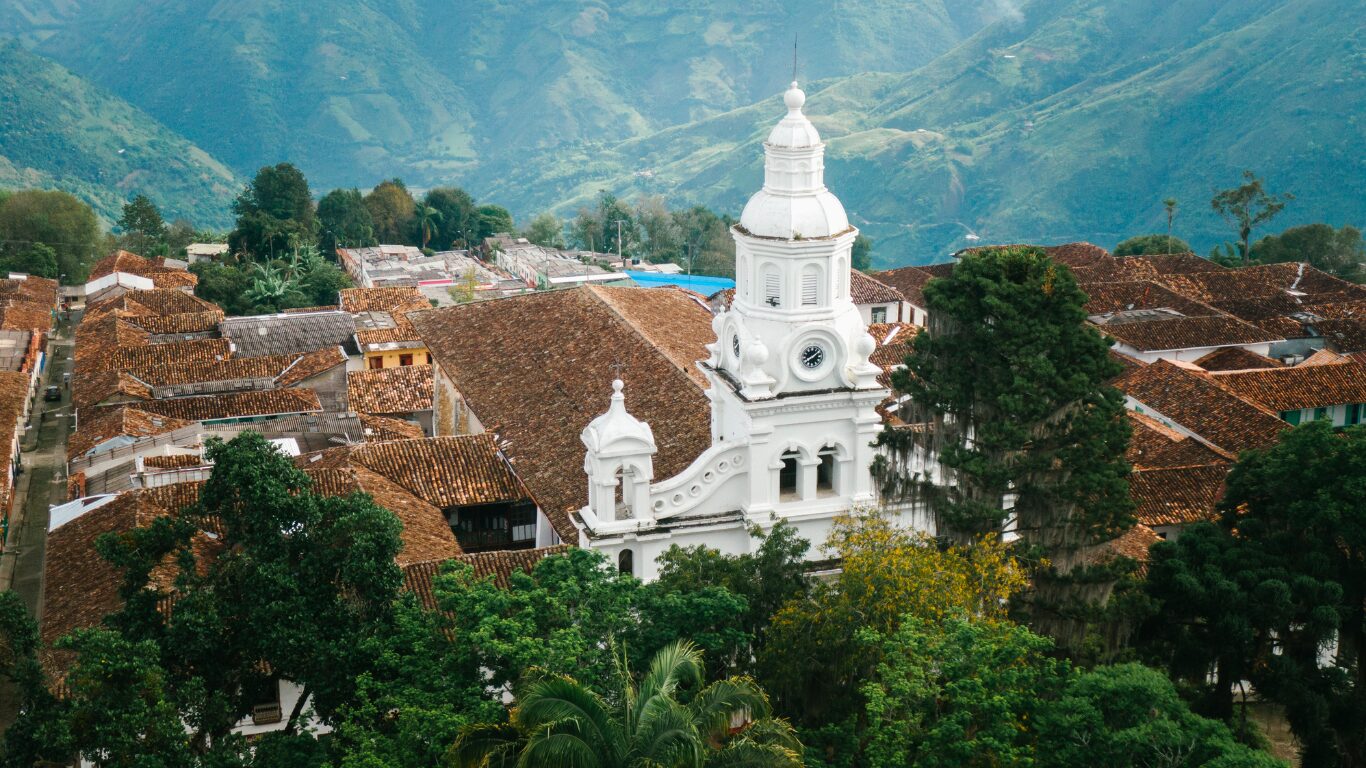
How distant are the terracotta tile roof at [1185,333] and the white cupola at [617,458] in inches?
1218

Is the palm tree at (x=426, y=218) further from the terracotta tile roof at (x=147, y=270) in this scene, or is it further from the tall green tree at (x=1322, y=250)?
the tall green tree at (x=1322, y=250)

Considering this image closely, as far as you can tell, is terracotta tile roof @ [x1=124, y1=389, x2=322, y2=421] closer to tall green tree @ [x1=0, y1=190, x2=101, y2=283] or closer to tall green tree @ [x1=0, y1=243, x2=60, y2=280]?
tall green tree @ [x1=0, y1=243, x2=60, y2=280]

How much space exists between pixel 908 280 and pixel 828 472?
4152cm

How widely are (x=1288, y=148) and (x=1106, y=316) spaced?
266 ft

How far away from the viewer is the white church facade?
2705 centimetres

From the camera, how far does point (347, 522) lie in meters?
22.8

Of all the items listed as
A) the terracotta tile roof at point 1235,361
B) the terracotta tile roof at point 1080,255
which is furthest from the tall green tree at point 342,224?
the terracotta tile roof at point 1235,361

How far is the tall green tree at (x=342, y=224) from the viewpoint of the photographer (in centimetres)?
9188

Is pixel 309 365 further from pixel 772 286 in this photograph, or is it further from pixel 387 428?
pixel 772 286

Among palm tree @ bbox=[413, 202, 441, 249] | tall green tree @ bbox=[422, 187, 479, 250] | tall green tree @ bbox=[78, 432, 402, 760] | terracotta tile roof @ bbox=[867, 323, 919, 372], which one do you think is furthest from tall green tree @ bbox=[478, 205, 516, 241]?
tall green tree @ bbox=[78, 432, 402, 760]

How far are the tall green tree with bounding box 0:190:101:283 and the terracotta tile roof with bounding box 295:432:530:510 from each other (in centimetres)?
5260

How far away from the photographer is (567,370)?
36.0m

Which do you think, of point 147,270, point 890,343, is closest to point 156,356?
point 147,270

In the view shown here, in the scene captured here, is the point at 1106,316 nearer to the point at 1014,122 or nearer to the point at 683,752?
the point at 683,752
